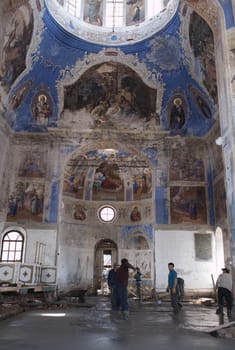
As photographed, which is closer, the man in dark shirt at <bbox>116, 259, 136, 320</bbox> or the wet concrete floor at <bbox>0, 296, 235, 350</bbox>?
the wet concrete floor at <bbox>0, 296, 235, 350</bbox>

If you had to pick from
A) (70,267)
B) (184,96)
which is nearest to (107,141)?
(184,96)

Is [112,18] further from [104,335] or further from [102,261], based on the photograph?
[104,335]

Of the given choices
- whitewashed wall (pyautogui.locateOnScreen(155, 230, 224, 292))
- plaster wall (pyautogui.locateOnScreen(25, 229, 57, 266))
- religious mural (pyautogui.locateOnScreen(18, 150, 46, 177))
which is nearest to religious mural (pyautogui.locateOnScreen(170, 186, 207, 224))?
whitewashed wall (pyautogui.locateOnScreen(155, 230, 224, 292))

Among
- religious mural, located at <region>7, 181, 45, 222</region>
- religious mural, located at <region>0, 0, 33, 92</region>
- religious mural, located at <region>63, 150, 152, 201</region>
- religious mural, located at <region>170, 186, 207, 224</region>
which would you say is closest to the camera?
religious mural, located at <region>0, 0, 33, 92</region>

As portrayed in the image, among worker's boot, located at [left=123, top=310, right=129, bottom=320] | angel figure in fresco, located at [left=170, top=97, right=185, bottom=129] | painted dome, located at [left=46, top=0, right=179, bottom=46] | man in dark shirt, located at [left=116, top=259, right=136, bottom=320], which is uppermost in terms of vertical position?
painted dome, located at [left=46, top=0, right=179, bottom=46]

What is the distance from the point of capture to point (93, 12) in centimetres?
1756

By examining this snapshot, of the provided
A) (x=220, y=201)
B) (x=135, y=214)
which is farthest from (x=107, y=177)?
(x=220, y=201)

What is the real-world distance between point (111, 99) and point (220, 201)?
8296 mm

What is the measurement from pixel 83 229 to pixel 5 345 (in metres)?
18.1

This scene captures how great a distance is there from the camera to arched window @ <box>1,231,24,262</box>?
17078mm

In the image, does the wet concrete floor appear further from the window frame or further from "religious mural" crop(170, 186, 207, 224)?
"religious mural" crop(170, 186, 207, 224)

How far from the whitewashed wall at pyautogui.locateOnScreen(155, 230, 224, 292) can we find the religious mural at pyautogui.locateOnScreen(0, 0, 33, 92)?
1085 centimetres

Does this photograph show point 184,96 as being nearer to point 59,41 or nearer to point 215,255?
point 59,41

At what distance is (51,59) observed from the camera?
16781 millimetres
